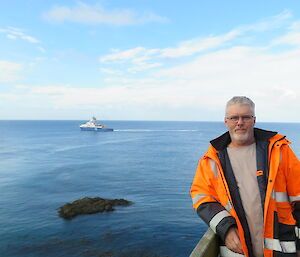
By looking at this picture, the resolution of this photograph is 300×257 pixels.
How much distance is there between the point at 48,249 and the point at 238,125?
60.3ft

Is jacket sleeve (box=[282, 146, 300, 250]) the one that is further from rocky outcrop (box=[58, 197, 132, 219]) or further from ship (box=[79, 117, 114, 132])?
ship (box=[79, 117, 114, 132])

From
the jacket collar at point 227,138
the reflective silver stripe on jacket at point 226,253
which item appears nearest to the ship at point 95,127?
the jacket collar at point 227,138

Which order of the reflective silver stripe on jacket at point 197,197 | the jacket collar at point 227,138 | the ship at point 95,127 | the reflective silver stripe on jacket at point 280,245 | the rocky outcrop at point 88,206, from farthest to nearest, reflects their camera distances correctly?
1. the ship at point 95,127
2. the rocky outcrop at point 88,206
3. the jacket collar at point 227,138
4. the reflective silver stripe on jacket at point 197,197
5. the reflective silver stripe on jacket at point 280,245

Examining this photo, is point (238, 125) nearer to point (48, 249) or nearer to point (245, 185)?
point (245, 185)

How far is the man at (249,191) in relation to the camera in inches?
94.5

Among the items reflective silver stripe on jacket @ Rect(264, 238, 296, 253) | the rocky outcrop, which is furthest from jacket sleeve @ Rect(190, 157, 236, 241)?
the rocky outcrop

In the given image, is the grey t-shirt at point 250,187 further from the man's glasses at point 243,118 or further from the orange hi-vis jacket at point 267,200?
the man's glasses at point 243,118

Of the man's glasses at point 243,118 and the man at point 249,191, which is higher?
the man's glasses at point 243,118

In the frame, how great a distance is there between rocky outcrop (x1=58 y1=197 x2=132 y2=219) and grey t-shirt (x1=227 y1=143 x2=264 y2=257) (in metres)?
22.9

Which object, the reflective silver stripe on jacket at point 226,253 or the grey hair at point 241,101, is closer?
the reflective silver stripe on jacket at point 226,253

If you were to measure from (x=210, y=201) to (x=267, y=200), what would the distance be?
1.77ft

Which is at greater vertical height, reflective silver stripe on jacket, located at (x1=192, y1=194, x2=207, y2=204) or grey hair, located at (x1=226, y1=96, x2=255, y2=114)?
grey hair, located at (x1=226, y1=96, x2=255, y2=114)

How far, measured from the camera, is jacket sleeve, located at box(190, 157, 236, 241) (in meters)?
2.40

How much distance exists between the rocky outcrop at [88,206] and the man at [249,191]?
2277 centimetres
